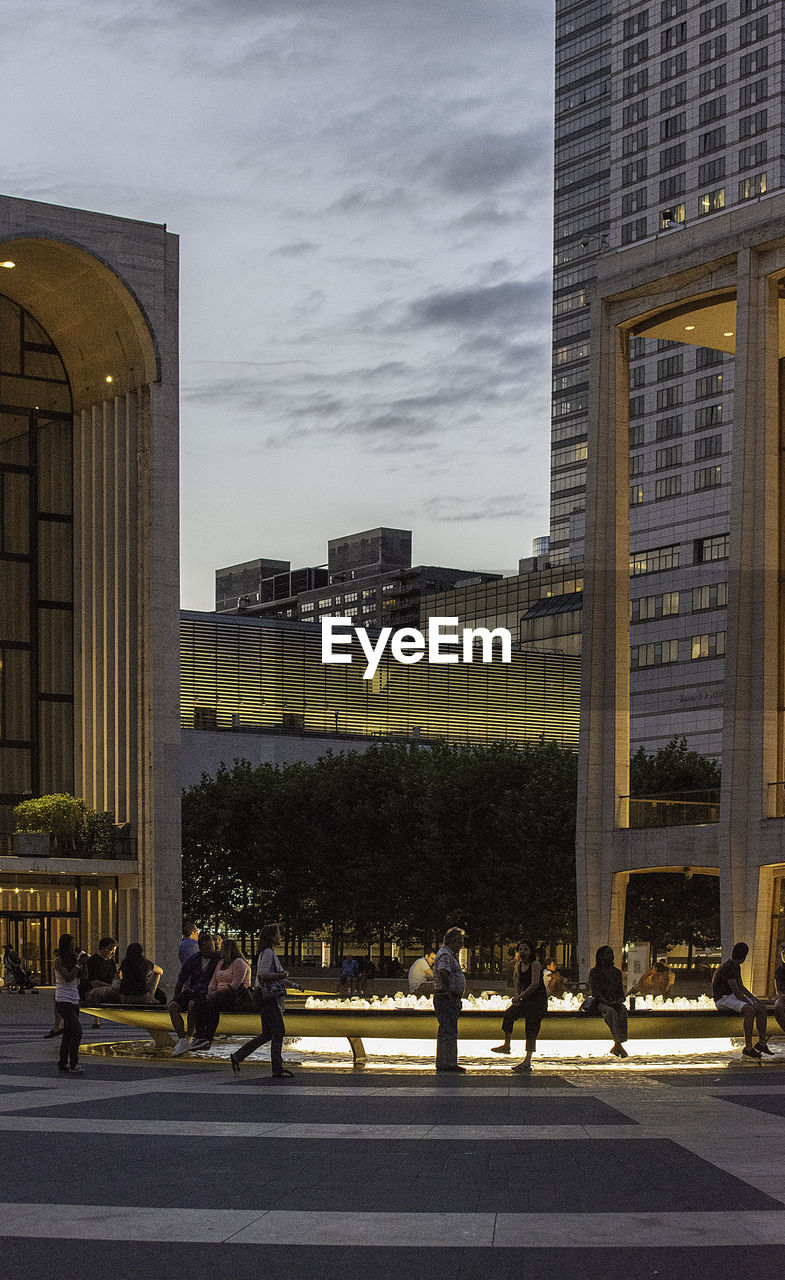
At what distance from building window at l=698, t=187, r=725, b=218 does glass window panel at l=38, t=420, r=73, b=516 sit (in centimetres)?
8392

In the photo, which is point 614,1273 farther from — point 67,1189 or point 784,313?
point 784,313

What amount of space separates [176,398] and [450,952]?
3115 cm

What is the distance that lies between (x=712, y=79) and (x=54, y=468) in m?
89.7

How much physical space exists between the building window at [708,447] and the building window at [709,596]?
45.2 ft

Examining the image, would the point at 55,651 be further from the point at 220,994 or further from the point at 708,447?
the point at 708,447

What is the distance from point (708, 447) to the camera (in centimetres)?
12369

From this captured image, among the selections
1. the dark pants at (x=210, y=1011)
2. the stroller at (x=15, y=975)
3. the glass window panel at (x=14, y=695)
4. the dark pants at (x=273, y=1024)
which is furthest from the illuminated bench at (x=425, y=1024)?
the glass window panel at (x=14, y=695)

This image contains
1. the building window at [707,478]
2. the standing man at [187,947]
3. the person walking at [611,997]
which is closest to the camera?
the person walking at [611,997]

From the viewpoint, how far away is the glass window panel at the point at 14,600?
5197 cm

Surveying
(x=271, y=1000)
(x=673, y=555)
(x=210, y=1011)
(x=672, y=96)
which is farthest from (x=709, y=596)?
(x=271, y=1000)

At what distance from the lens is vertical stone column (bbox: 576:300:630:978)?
4694 cm

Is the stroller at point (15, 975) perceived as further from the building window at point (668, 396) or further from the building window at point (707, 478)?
the building window at point (668, 396)

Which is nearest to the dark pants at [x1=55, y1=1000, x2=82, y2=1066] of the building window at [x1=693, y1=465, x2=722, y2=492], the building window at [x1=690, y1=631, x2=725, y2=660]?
the building window at [x1=690, y1=631, x2=725, y2=660]

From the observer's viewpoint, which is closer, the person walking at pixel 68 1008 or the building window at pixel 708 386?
the person walking at pixel 68 1008
